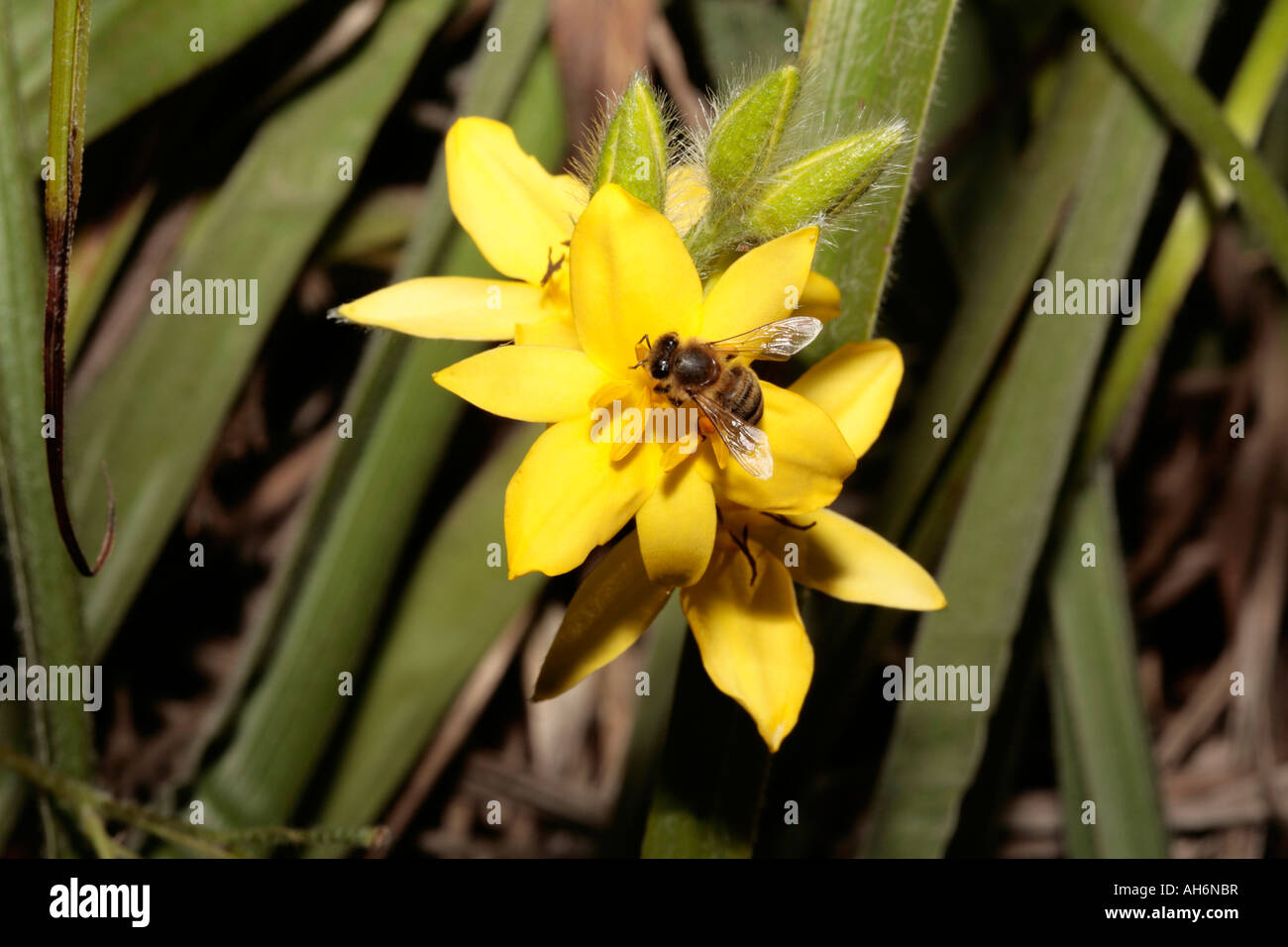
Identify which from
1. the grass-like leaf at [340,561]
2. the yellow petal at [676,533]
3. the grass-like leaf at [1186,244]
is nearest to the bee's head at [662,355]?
the yellow petal at [676,533]

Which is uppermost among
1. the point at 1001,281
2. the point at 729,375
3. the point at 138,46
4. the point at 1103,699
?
the point at 138,46

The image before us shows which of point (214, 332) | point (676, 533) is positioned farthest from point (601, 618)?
point (214, 332)

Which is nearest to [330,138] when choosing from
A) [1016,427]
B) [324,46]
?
[324,46]

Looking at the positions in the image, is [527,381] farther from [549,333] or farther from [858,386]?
[858,386]

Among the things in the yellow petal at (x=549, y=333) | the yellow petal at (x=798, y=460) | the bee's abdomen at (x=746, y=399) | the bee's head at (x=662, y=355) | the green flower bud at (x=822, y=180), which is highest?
the green flower bud at (x=822, y=180)

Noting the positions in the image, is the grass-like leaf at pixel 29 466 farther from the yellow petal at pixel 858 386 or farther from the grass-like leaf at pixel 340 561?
the yellow petal at pixel 858 386

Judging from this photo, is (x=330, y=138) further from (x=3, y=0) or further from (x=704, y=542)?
(x=704, y=542)
